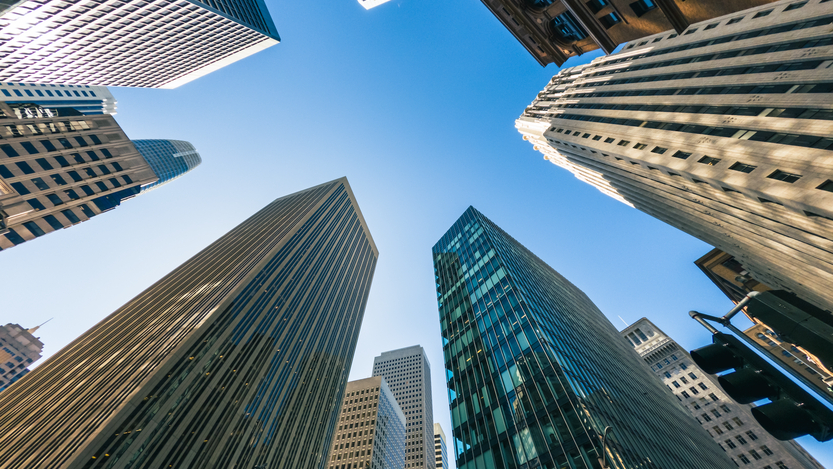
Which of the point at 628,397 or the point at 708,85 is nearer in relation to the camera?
the point at 708,85

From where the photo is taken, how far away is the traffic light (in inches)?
177

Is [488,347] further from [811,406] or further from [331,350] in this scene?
[331,350]

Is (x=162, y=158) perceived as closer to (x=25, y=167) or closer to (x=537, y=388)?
(x=25, y=167)

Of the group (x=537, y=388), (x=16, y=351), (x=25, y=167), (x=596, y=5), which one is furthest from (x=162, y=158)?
(x=537, y=388)

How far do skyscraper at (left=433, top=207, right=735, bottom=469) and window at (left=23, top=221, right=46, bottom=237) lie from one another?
193 feet

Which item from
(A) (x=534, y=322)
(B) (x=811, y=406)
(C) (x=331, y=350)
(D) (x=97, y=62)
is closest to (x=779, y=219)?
(A) (x=534, y=322)

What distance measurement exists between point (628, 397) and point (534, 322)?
19069 mm

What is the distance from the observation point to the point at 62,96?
120m

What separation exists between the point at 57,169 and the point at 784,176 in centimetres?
8139

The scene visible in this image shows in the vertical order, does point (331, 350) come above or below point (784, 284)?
above

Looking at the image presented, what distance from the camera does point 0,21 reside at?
5691 centimetres

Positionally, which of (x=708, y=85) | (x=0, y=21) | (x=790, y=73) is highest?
(x=0, y=21)

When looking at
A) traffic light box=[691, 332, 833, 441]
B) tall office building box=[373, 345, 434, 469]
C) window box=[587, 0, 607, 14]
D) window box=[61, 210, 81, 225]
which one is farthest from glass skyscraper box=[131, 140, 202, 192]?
traffic light box=[691, 332, 833, 441]

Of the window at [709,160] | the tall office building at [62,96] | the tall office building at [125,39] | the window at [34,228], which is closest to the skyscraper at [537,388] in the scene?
the window at [709,160]
